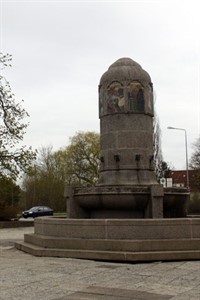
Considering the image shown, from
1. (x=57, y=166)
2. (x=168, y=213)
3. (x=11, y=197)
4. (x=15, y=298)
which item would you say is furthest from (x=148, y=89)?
(x=57, y=166)

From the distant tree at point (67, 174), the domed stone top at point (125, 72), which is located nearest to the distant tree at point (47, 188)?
the distant tree at point (67, 174)

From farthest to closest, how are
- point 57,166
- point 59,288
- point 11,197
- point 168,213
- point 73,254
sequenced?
point 57,166 → point 11,197 → point 168,213 → point 73,254 → point 59,288

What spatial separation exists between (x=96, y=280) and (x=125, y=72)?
897 centimetres

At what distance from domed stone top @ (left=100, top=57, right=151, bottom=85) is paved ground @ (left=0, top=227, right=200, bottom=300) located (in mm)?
7085

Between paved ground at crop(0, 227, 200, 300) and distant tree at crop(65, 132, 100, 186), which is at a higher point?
distant tree at crop(65, 132, 100, 186)

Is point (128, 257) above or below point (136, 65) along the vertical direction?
below

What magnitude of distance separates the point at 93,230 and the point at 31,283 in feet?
11.8

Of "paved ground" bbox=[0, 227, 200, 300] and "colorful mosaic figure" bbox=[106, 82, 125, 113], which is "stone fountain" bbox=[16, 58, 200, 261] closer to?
"colorful mosaic figure" bbox=[106, 82, 125, 113]

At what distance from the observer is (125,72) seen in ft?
52.2

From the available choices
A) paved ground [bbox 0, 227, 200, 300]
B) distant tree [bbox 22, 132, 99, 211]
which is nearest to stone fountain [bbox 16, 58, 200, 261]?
paved ground [bbox 0, 227, 200, 300]

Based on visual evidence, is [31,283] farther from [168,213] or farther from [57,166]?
[57,166]

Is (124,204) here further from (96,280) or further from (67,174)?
(67,174)

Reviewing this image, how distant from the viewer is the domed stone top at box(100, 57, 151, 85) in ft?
52.0

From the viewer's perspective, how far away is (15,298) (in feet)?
23.9
